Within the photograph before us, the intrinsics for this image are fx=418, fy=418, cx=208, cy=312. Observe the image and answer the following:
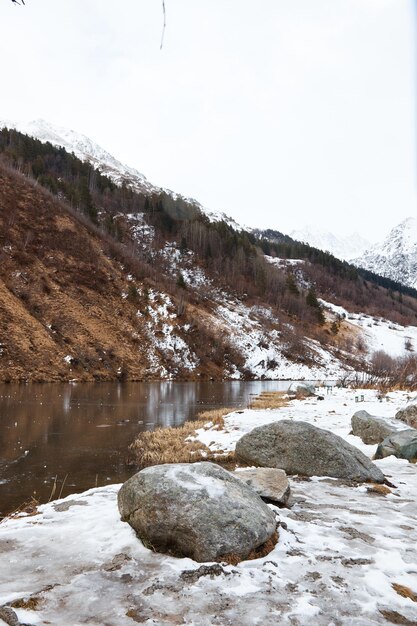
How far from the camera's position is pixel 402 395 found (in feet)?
83.9

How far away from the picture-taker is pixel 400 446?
1126 cm

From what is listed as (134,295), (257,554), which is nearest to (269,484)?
(257,554)

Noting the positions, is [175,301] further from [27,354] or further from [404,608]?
[404,608]

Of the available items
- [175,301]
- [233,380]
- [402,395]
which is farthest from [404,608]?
[175,301]

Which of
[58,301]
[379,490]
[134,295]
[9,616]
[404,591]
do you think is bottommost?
[379,490]

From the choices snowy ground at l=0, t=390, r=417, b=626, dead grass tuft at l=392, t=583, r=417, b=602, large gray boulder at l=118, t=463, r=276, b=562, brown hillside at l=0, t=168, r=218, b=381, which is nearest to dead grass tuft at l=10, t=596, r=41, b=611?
snowy ground at l=0, t=390, r=417, b=626

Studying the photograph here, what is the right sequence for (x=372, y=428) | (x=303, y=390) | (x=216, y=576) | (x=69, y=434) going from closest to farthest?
(x=216, y=576) < (x=372, y=428) < (x=69, y=434) < (x=303, y=390)

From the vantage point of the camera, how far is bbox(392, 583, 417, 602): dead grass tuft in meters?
4.27

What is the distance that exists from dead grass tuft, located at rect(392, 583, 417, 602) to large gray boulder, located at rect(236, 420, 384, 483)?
460 centimetres

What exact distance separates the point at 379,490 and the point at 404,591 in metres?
4.09

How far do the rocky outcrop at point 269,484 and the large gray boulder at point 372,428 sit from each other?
6423 mm

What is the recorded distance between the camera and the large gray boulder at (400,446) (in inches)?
438

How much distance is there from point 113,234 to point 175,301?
32.2 metres

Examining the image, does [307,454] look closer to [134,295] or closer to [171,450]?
[171,450]
